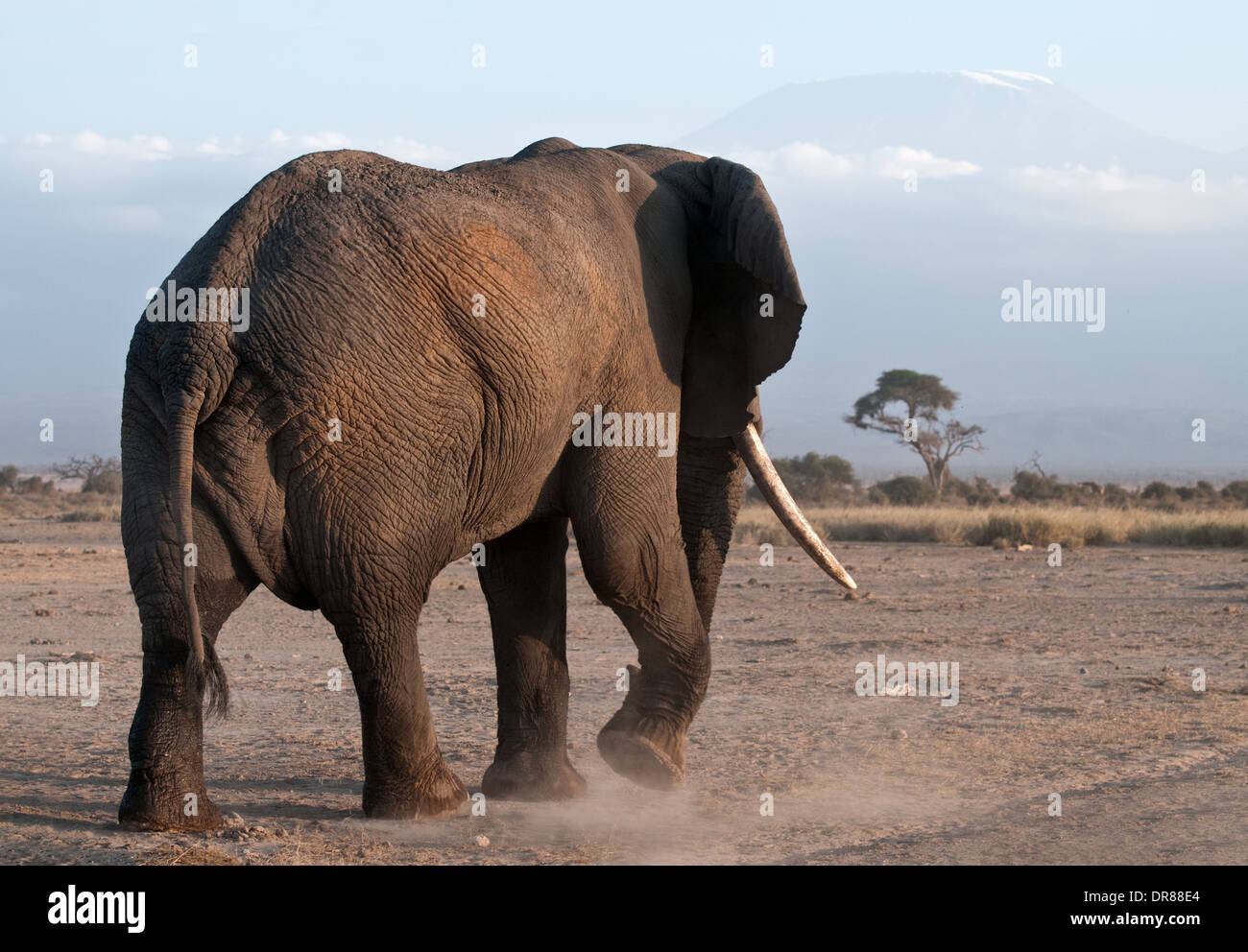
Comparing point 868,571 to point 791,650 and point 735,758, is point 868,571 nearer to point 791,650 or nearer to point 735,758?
point 791,650

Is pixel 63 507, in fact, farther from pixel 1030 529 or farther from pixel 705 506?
pixel 705 506

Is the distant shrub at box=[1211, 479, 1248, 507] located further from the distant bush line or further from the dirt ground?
the dirt ground

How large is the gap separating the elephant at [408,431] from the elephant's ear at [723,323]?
163 millimetres

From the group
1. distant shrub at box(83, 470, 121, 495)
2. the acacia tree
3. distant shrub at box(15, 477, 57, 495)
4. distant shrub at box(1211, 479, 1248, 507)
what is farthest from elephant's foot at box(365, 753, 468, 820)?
the acacia tree

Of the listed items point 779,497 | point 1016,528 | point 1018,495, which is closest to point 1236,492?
point 1018,495

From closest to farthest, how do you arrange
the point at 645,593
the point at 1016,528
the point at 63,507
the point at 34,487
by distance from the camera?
the point at 645,593 → the point at 1016,528 → the point at 63,507 → the point at 34,487

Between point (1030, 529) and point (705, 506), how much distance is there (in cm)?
1781

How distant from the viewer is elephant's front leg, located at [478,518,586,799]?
694 cm

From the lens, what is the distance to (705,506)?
7.52m

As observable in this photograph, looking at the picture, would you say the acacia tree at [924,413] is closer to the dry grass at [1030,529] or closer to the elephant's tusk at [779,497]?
the dry grass at [1030,529]

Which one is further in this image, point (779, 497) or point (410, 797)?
point (779, 497)

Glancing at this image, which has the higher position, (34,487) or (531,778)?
(34,487)

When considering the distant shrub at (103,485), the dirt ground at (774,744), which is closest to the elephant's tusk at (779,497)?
the dirt ground at (774,744)
